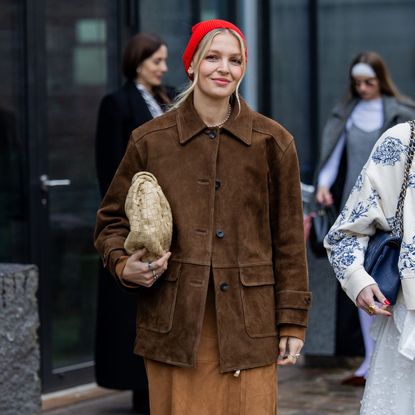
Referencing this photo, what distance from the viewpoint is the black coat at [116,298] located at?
682 centimetres

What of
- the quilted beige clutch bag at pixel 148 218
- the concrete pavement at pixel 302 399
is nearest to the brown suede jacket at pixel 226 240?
the quilted beige clutch bag at pixel 148 218

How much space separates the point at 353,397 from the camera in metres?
7.70

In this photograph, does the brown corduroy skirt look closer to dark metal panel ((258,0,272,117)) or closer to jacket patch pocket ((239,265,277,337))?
jacket patch pocket ((239,265,277,337))

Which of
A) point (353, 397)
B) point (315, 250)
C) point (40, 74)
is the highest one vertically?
point (40, 74)

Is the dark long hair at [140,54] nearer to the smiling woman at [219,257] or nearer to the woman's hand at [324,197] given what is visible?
the woman's hand at [324,197]

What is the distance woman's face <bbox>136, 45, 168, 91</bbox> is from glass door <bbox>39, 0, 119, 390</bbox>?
894 millimetres

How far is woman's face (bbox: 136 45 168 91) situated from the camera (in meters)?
6.96

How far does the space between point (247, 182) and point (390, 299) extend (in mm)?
584

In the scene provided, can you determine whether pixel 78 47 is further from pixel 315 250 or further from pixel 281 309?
pixel 281 309

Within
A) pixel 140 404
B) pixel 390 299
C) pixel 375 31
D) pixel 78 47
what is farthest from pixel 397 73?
pixel 390 299

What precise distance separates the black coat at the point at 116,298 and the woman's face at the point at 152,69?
0.07m

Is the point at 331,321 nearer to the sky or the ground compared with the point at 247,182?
nearer to the ground

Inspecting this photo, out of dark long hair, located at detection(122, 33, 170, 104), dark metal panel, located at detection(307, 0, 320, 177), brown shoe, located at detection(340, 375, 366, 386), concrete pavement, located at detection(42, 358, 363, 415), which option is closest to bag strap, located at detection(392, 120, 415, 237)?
dark long hair, located at detection(122, 33, 170, 104)

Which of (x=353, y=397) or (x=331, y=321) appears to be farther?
(x=331, y=321)
